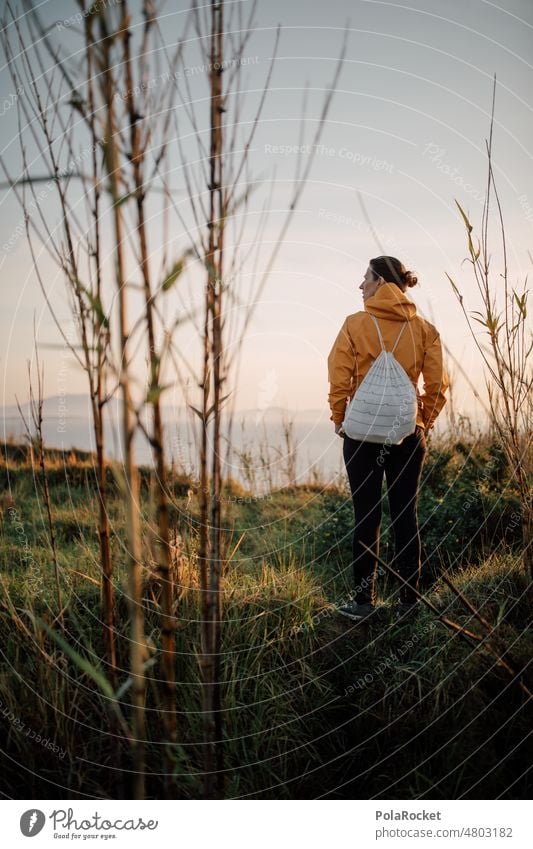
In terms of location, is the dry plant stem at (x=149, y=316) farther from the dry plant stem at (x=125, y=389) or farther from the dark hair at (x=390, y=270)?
the dark hair at (x=390, y=270)

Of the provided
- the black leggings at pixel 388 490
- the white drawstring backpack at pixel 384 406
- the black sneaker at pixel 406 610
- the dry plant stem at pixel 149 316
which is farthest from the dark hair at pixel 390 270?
the dry plant stem at pixel 149 316

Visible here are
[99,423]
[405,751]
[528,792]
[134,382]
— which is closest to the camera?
[134,382]

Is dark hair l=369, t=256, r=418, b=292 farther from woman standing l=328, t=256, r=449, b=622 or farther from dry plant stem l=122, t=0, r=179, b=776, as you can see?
dry plant stem l=122, t=0, r=179, b=776

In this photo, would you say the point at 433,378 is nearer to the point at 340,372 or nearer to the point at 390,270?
the point at 340,372

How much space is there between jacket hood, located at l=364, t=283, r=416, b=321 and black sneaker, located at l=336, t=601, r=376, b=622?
1.51m

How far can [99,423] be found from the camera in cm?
156

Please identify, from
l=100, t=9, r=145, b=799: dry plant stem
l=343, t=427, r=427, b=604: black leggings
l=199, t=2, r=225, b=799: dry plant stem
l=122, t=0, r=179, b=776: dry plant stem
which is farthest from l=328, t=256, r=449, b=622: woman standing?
l=100, t=9, r=145, b=799: dry plant stem

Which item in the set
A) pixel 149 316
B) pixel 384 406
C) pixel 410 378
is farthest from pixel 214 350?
pixel 410 378

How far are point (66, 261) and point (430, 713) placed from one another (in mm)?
2045

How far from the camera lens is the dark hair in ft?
10.4
